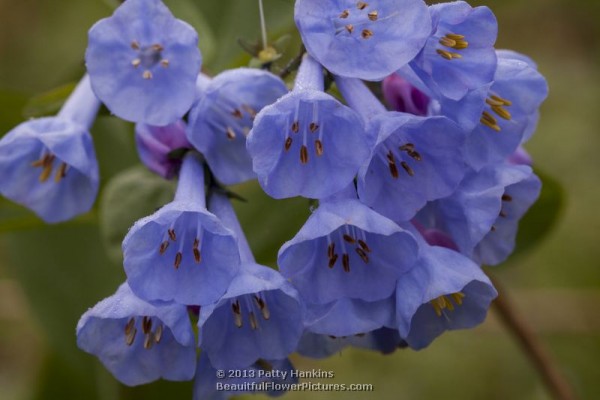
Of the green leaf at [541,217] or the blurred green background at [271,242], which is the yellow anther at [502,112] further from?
the green leaf at [541,217]

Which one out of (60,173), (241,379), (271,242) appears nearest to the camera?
(241,379)

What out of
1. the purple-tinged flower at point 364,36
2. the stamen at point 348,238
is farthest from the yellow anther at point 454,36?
the stamen at point 348,238

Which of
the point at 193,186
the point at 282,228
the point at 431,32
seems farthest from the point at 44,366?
the point at 431,32

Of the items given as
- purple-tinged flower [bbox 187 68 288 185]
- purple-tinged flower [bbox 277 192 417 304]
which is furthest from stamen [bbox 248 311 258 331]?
purple-tinged flower [bbox 187 68 288 185]

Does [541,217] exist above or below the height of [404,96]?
below

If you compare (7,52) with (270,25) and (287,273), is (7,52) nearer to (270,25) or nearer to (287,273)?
(270,25)

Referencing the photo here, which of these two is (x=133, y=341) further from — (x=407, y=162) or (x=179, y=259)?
(x=407, y=162)

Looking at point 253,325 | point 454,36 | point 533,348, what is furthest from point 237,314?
Result: point 533,348
